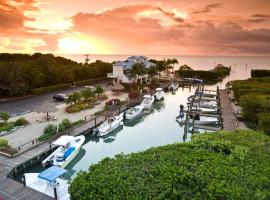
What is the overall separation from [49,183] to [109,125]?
14.2 metres

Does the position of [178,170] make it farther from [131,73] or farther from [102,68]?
[102,68]

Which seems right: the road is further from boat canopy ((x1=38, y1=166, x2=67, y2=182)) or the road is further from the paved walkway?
boat canopy ((x1=38, y1=166, x2=67, y2=182))

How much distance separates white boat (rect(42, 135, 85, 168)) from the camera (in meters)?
22.4

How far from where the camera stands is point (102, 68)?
233 feet

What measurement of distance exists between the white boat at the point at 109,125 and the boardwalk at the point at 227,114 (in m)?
13.6

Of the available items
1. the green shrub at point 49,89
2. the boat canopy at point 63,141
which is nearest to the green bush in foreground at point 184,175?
the boat canopy at point 63,141

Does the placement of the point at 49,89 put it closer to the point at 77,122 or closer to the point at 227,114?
the point at 77,122

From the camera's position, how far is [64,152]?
23344 millimetres

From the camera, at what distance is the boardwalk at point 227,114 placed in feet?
102

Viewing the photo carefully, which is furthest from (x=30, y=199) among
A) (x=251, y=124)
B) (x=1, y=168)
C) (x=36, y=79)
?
(x=36, y=79)

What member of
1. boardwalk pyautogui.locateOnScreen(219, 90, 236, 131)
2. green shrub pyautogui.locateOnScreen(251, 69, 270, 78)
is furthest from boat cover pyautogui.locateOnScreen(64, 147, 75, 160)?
green shrub pyautogui.locateOnScreen(251, 69, 270, 78)

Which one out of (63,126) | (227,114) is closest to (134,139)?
(63,126)

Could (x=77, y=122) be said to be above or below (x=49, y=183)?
above

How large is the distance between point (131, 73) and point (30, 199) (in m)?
46.1
